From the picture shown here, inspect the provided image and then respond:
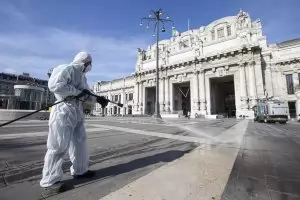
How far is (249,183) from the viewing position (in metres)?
2.03

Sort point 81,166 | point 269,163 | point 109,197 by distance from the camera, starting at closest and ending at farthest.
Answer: point 109,197 → point 81,166 → point 269,163

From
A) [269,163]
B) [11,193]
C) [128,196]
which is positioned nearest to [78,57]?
[11,193]

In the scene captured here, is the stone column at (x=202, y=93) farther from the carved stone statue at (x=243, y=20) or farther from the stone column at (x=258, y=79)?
the carved stone statue at (x=243, y=20)

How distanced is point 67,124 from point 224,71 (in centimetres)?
3680

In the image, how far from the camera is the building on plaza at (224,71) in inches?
1205

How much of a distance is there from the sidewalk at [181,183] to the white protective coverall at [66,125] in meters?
0.76

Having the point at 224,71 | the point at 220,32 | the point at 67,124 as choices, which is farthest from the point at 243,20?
the point at 67,124

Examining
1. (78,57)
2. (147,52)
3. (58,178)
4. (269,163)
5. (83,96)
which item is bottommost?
(269,163)

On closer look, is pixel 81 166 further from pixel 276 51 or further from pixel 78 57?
pixel 276 51

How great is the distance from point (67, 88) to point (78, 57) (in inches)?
23.2

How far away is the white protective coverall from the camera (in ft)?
6.24

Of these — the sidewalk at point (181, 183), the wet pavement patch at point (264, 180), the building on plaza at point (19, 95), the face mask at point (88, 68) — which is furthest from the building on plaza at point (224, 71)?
the face mask at point (88, 68)

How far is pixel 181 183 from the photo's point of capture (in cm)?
197

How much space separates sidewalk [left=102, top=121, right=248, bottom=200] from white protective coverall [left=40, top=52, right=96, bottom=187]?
763 mm
